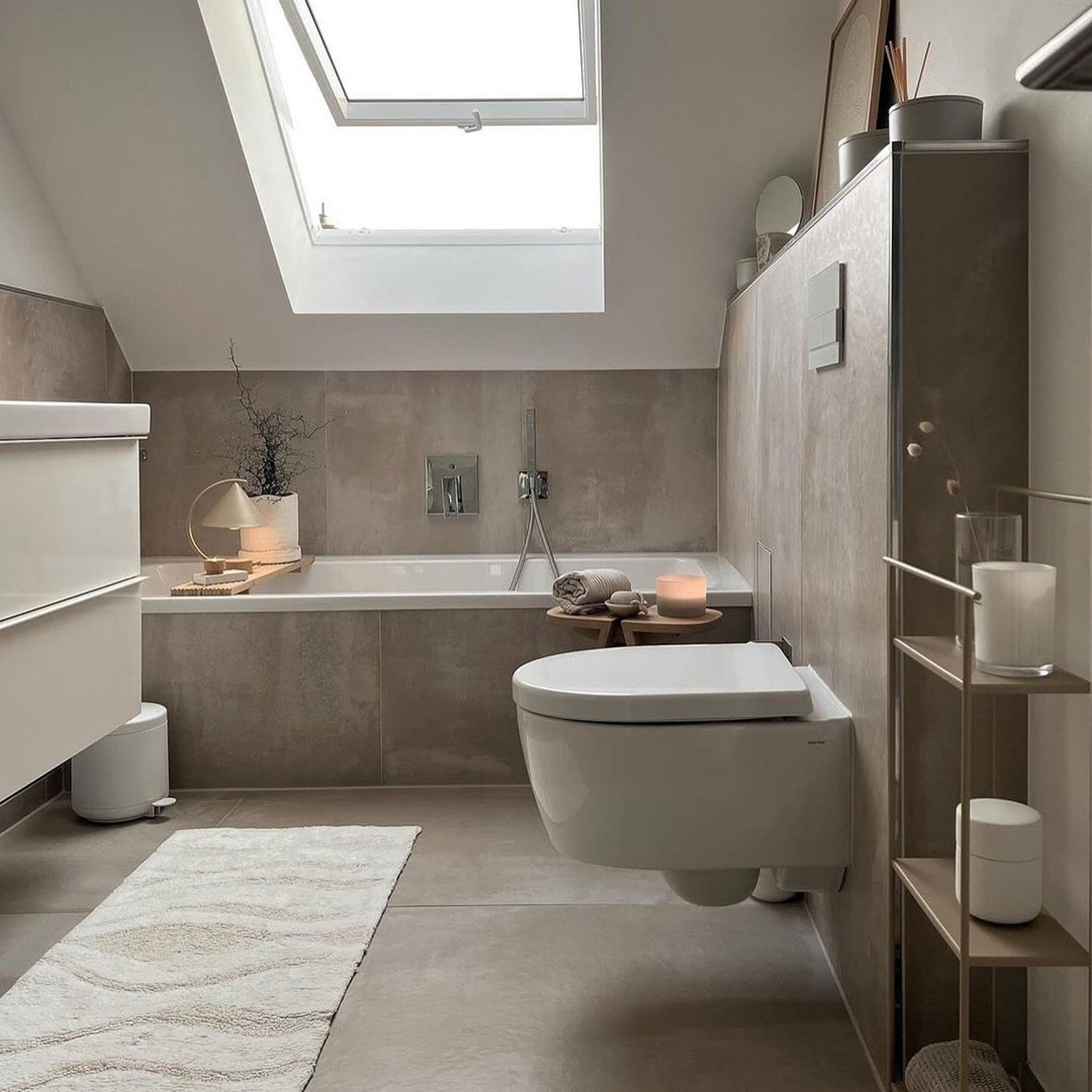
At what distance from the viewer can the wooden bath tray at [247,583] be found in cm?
339

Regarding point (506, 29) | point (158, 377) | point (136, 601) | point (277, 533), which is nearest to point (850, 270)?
point (136, 601)

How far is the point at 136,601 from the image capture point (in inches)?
94.6

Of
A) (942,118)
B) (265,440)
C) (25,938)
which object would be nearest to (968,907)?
(942,118)

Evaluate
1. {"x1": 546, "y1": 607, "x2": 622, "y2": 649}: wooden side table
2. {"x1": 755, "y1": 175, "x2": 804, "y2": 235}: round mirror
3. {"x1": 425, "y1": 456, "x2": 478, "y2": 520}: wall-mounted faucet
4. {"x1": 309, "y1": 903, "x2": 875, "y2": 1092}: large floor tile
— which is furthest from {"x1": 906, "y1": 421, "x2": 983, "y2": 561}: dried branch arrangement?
{"x1": 425, "y1": 456, "x2": 478, "y2": 520}: wall-mounted faucet

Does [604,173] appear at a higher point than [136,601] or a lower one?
higher

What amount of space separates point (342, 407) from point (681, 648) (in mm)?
2257

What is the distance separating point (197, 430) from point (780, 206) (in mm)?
2165

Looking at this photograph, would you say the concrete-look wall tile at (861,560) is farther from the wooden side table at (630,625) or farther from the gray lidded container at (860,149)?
the wooden side table at (630,625)

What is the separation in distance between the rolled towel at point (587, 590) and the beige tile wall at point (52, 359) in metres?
1.47

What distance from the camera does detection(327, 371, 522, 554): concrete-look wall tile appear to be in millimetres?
4273

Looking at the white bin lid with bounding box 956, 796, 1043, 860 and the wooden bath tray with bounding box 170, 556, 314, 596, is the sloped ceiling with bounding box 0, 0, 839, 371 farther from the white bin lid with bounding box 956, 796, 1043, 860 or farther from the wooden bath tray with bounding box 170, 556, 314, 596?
the white bin lid with bounding box 956, 796, 1043, 860

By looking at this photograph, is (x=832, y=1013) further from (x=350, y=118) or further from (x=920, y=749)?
(x=350, y=118)

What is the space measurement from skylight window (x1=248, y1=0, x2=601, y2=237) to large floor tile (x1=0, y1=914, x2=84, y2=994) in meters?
2.38

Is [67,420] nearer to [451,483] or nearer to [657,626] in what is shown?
[657,626]
